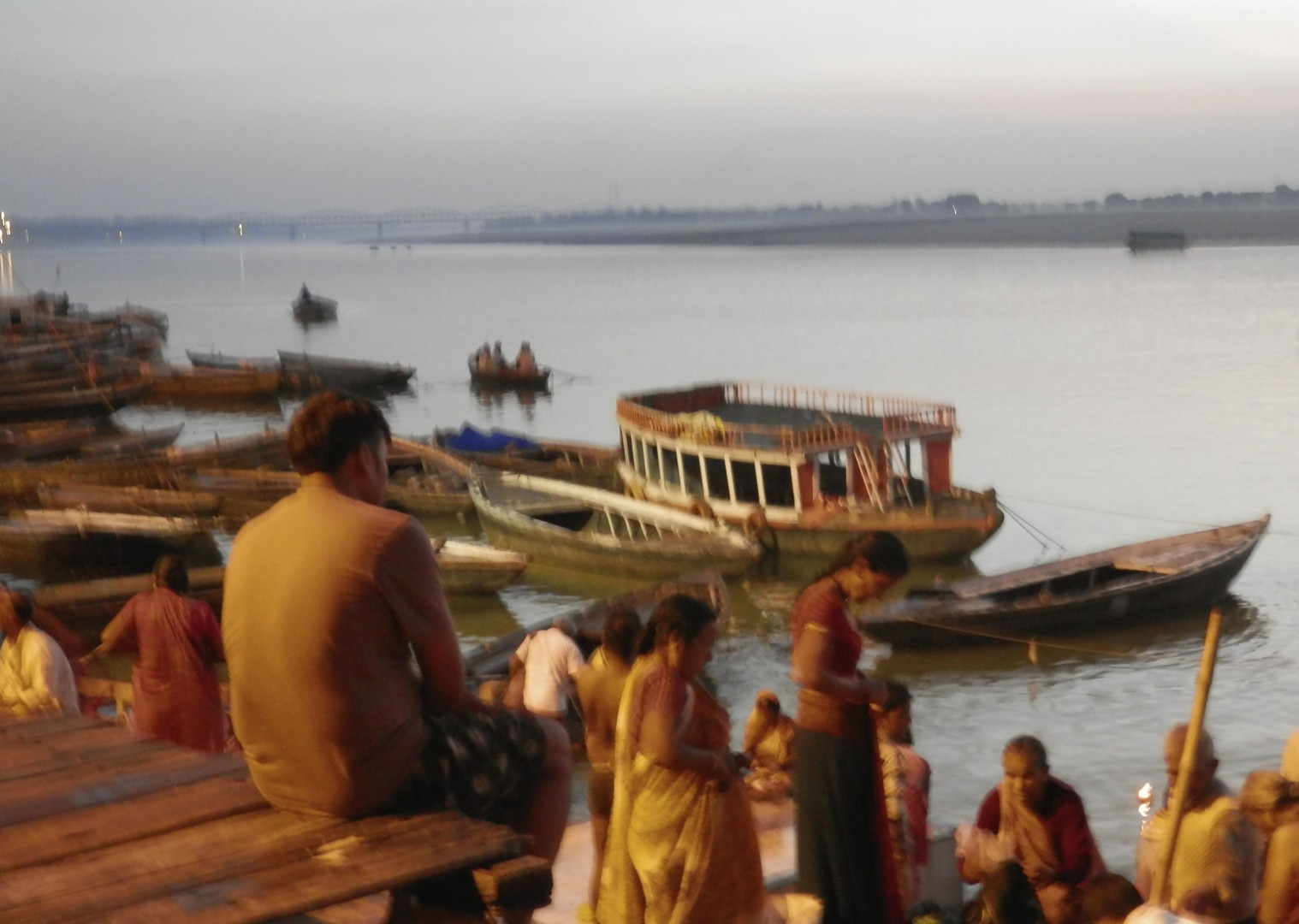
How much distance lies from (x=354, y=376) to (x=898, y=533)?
3412 centimetres

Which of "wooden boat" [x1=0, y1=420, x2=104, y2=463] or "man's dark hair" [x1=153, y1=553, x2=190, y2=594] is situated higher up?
"man's dark hair" [x1=153, y1=553, x2=190, y2=594]

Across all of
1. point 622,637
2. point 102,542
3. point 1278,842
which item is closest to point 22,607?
point 622,637

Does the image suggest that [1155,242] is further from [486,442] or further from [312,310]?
[486,442]

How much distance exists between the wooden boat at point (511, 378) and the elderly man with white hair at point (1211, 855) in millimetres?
47278

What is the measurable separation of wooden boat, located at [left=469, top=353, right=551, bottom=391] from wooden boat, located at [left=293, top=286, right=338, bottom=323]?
40.3 m

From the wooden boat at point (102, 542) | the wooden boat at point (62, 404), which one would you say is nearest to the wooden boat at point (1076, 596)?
the wooden boat at point (102, 542)

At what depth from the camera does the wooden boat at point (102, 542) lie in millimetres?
20953

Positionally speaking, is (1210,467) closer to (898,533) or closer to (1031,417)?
(1031,417)

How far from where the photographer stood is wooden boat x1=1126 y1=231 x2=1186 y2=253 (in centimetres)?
17512

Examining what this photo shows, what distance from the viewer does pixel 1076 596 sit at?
57.8 ft

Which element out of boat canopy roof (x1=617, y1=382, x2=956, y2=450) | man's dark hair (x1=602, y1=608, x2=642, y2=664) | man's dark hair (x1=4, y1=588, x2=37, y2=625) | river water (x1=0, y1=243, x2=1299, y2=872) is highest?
man's dark hair (x1=602, y1=608, x2=642, y2=664)

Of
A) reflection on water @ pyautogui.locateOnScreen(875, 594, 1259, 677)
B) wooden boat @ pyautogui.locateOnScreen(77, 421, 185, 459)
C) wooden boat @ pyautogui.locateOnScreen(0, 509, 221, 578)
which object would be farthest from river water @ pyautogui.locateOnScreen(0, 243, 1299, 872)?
wooden boat @ pyautogui.locateOnScreen(77, 421, 185, 459)

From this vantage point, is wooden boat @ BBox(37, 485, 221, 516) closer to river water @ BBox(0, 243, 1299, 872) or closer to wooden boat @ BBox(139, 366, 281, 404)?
river water @ BBox(0, 243, 1299, 872)

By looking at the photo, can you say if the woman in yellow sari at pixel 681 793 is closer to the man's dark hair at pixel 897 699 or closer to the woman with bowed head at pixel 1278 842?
the man's dark hair at pixel 897 699
